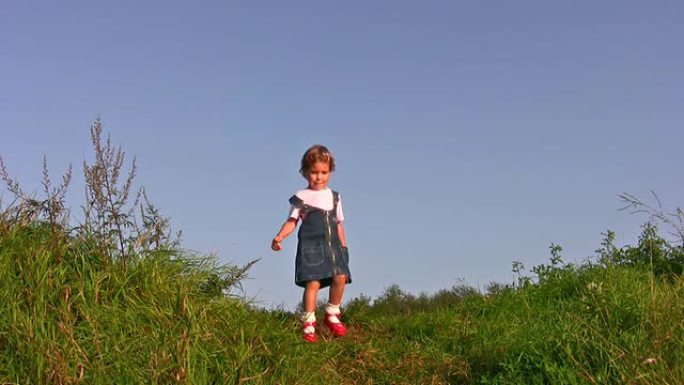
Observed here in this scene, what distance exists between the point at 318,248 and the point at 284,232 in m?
0.39

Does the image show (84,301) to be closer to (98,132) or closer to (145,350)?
(145,350)

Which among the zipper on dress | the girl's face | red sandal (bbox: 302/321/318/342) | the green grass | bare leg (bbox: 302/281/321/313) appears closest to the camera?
the green grass

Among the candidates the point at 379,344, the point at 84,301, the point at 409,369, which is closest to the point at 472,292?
the point at 379,344

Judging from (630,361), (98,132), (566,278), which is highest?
(98,132)

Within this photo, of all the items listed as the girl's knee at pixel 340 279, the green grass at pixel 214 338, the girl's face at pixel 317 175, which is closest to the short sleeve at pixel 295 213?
the girl's face at pixel 317 175

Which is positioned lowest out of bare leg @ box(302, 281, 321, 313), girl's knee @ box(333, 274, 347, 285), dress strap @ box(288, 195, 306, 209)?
bare leg @ box(302, 281, 321, 313)

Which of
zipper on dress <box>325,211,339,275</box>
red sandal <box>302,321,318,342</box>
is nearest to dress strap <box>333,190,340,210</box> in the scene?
zipper on dress <box>325,211,339,275</box>

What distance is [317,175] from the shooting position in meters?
8.87

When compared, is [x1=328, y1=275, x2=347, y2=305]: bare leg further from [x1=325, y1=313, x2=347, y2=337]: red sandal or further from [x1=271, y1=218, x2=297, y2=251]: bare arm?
[x1=271, y1=218, x2=297, y2=251]: bare arm

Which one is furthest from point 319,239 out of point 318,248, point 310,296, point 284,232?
point 310,296

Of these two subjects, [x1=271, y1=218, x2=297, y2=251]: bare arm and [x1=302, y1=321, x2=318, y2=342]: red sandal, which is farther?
[x1=271, y1=218, x2=297, y2=251]: bare arm

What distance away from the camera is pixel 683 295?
6.68 meters

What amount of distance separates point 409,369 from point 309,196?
2388 mm

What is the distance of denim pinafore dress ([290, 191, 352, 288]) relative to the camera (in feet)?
28.3
